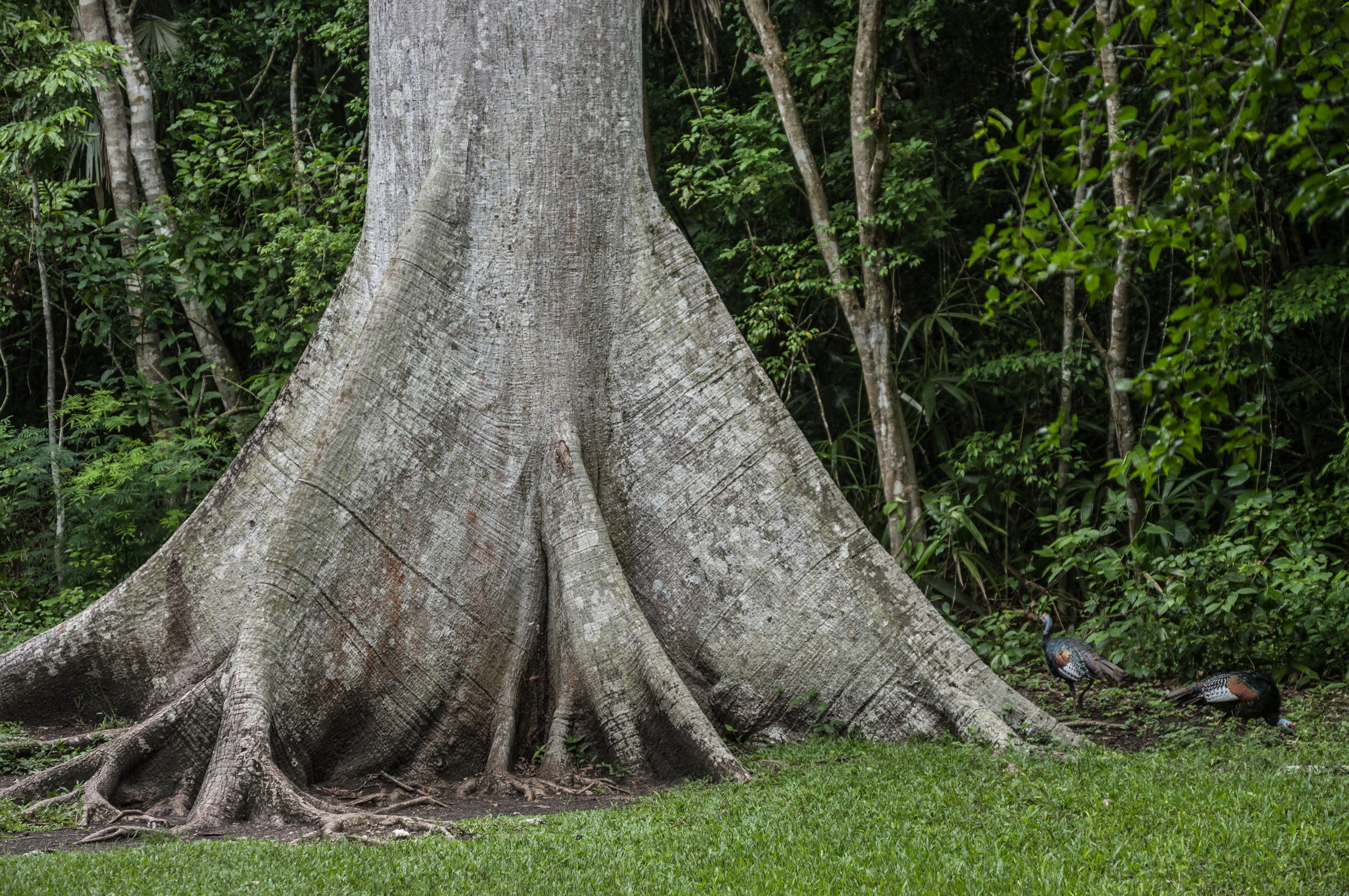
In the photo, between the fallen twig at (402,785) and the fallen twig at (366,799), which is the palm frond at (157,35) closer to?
the fallen twig at (402,785)

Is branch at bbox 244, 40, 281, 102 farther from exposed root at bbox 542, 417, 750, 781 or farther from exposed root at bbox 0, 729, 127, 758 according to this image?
exposed root at bbox 0, 729, 127, 758

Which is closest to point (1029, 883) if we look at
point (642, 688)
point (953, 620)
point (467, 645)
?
point (642, 688)

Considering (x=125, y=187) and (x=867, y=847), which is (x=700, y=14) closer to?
(x=125, y=187)

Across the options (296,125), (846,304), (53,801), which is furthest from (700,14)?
(53,801)

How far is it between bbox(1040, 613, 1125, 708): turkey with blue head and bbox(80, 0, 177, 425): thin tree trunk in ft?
29.0

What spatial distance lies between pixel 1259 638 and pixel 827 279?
421 cm

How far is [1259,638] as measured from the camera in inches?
289

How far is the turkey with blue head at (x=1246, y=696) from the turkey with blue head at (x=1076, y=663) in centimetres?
53

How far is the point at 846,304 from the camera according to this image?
9.23 meters

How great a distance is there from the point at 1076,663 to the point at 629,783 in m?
2.81

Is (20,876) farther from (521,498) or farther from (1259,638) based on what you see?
(1259,638)

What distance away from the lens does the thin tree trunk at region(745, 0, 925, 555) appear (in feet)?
29.7

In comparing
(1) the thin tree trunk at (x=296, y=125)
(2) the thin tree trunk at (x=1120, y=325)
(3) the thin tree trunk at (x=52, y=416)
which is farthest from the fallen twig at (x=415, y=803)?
(1) the thin tree trunk at (x=296, y=125)

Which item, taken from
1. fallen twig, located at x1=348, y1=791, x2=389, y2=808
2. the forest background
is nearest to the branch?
the forest background
